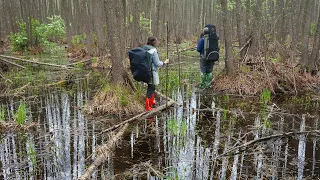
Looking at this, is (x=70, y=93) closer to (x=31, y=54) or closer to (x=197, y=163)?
(x=197, y=163)

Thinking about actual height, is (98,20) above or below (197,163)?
above

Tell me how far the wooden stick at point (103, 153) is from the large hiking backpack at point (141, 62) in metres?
1.53

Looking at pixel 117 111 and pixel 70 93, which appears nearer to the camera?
pixel 117 111

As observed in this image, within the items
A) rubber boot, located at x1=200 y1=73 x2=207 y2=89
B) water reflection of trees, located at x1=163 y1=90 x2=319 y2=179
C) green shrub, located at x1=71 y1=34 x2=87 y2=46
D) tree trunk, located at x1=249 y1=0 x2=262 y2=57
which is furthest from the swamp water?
green shrub, located at x1=71 y1=34 x2=87 y2=46

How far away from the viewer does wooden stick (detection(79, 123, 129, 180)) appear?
3419 millimetres

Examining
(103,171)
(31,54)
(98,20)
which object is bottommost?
(103,171)

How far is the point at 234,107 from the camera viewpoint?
6824mm

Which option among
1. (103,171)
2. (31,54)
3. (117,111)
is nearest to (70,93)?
(117,111)

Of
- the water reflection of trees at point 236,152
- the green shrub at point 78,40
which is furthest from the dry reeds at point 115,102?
the green shrub at point 78,40

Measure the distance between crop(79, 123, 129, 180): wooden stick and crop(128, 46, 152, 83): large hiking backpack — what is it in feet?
5.02

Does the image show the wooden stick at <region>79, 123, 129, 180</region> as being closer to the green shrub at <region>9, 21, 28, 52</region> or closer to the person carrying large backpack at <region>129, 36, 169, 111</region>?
the person carrying large backpack at <region>129, 36, 169, 111</region>

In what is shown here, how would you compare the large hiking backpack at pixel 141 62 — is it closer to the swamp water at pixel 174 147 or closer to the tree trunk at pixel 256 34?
the swamp water at pixel 174 147

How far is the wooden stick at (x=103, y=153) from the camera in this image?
3.42 m

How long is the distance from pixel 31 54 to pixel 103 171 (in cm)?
1649
